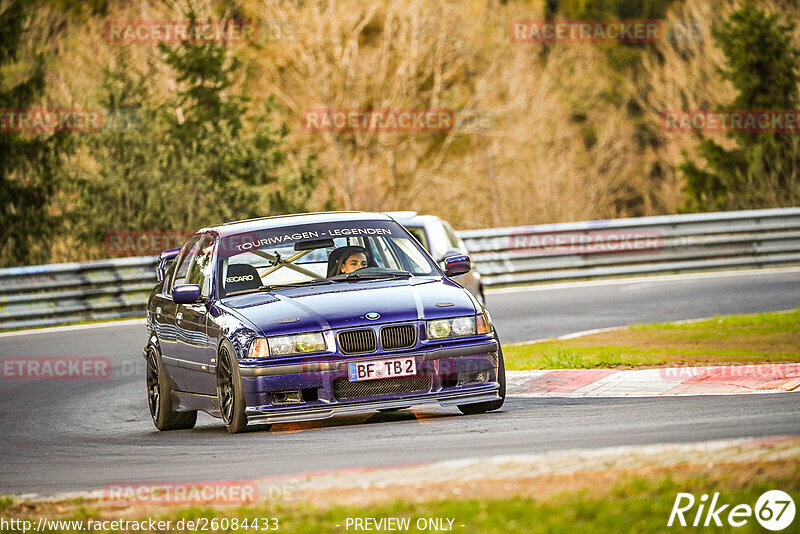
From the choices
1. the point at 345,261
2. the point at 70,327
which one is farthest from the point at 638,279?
the point at 345,261

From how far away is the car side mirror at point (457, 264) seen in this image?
10836mm

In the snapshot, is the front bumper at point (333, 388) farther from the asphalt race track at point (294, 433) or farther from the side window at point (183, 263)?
the side window at point (183, 263)

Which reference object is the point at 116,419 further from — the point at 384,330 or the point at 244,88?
the point at 244,88

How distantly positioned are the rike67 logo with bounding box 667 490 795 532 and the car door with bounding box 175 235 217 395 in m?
5.16

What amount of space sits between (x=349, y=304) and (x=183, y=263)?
2.78 meters

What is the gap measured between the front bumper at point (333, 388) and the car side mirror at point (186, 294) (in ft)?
4.40

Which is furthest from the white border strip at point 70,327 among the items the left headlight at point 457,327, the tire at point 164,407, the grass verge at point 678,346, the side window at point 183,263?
the left headlight at point 457,327

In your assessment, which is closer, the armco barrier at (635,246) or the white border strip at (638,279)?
the white border strip at (638,279)

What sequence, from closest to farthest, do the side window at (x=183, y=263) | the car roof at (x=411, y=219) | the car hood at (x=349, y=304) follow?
the car hood at (x=349, y=304)
the side window at (x=183, y=263)
the car roof at (x=411, y=219)

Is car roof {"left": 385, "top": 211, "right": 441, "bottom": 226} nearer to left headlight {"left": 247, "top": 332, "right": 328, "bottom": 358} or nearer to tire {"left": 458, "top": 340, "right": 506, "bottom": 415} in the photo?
tire {"left": 458, "top": 340, "right": 506, "bottom": 415}

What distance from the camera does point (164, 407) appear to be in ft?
37.0

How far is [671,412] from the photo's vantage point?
30.1 feet

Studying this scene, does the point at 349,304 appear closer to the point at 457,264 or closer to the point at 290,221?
the point at 457,264

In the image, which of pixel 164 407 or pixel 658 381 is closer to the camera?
pixel 164 407
